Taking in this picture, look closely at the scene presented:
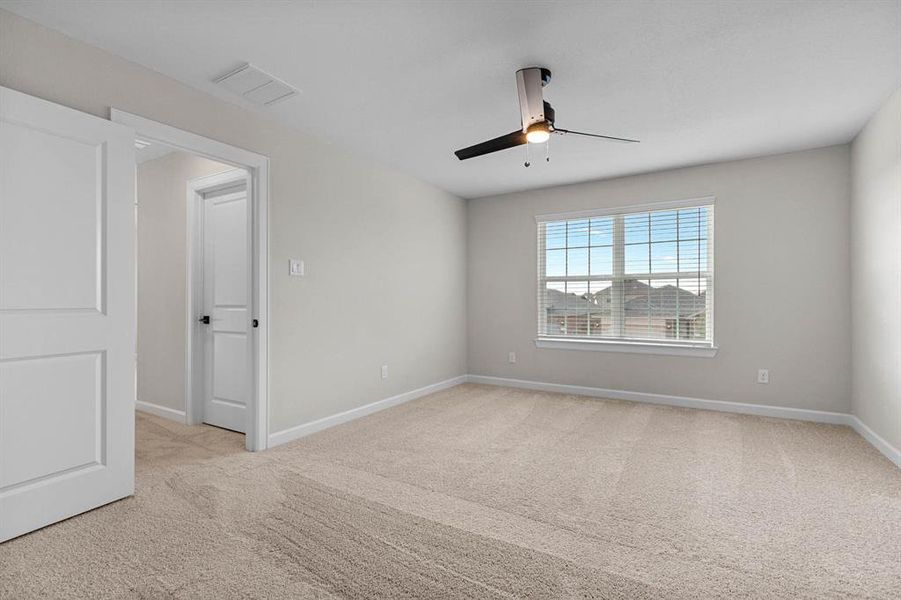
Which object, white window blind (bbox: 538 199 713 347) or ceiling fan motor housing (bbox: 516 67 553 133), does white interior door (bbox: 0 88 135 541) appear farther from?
white window blind (bbox: 538 199 713 347)

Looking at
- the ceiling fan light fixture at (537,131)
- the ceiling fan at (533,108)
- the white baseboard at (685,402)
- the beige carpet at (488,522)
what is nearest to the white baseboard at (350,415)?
the beige carpet at (488,522)

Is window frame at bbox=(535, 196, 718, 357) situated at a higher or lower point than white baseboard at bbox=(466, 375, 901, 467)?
higher

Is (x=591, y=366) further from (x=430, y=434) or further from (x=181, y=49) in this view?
(x=181, y=49)

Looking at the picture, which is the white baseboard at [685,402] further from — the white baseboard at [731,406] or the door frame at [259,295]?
the door frame at [259,295]

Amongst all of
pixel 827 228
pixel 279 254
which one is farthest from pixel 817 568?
pixel 279 254

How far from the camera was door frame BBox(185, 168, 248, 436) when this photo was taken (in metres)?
4.00

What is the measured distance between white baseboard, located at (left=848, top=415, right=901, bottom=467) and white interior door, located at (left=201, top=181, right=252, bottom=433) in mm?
4727

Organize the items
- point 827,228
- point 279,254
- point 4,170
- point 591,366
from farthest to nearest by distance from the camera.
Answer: point 591,366 → point 827,228 → point 279,254 → point 4,170

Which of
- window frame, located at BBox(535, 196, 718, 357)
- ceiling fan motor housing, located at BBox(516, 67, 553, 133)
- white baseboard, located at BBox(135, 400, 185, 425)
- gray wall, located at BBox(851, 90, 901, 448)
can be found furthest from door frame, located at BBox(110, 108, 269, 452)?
gray wall, located at BBox(851, 90, 901, 448)

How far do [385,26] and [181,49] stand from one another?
3.76ft

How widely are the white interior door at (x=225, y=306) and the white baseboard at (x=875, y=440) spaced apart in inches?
186

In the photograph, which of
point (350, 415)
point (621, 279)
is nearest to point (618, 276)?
point (621, 279)

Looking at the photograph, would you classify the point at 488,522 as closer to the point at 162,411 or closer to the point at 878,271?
the point at 878,271

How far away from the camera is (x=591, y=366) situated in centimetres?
507
